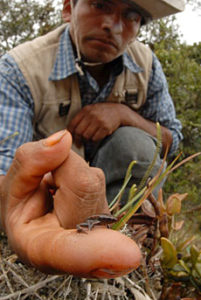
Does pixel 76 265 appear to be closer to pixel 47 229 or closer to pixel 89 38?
pixel 47 229

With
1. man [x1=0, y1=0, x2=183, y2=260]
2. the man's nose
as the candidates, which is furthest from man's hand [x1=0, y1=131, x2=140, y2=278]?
the man's nose

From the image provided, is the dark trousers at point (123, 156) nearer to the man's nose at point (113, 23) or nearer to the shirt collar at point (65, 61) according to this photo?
the shirt collar at point (65, 61)

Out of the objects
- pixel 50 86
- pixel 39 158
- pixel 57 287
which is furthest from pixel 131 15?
pixel 57 287

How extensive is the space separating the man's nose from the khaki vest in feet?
1.00

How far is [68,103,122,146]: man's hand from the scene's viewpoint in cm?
169

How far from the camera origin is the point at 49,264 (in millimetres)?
558

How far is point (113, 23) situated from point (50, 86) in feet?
1.40

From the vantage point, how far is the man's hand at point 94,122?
5.54 feet

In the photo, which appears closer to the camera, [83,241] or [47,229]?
[83,241]

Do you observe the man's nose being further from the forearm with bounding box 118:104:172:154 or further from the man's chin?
the forearm with bounding box 118:104:172:154

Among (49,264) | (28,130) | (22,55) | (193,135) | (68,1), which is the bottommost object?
(193,135)

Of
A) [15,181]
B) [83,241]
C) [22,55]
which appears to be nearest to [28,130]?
[22,55]

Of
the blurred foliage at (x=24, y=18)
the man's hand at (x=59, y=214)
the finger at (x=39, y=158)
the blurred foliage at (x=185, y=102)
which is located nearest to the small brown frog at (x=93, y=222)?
the man's hand at (x=59, y=214)

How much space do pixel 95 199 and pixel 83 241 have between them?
163mm
